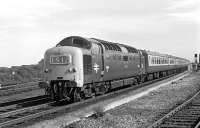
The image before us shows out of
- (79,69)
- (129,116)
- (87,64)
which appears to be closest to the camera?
(129,116)

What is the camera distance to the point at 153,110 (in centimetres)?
1403

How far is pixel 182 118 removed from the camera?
11.7m

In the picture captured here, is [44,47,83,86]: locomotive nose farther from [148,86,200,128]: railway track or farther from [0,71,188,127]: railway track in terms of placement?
[148,86,200,128]: railway track

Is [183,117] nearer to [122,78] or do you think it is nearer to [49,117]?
[49,117]

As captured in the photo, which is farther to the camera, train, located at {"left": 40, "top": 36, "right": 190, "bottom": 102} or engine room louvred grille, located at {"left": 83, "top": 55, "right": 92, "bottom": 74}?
engine room louvred grille, located at {"left": 83, "top": 55, "right": 92, "bottom": 74}

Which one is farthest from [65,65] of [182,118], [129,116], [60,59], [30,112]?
[182,118]

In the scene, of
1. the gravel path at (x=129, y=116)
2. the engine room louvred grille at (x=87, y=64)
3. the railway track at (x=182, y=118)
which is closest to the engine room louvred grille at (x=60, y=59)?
the engine room louvred grille at (x=87, y=64)

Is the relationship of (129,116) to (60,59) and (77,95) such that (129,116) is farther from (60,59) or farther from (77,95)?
(60,59)

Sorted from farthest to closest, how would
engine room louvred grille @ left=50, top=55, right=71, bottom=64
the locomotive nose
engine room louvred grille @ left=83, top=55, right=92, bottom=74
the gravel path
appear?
1. engine room louvred grille @ left=83, top=55, right=92, bottom=74
2. engine room louvred grille @ left=50, top=55, right=71, bottom=64
3. the locomotive nose
4. the gravel path

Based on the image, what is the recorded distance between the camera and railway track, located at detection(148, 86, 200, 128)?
1041cm

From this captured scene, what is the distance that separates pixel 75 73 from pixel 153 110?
4.47 meters

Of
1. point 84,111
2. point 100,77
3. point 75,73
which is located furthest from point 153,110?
point 100,77

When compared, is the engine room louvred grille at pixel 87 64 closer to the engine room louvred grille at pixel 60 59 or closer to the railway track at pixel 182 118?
the engine room louvred grille at pixel 60 59

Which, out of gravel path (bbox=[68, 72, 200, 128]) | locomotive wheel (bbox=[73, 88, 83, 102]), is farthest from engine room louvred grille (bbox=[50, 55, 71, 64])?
gravel path (bbox=[68, 72, 200, 128])
